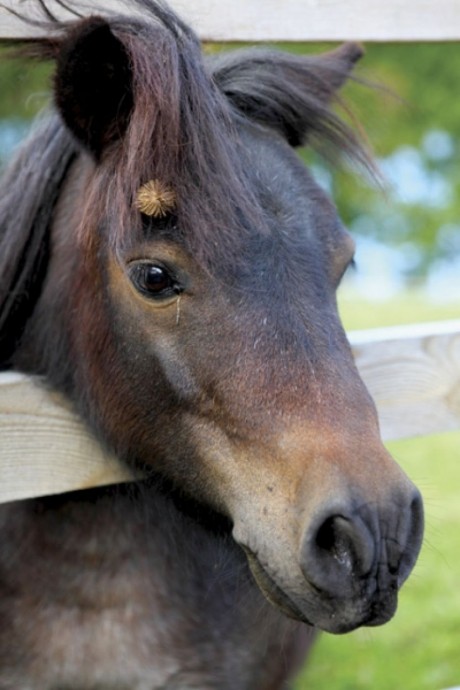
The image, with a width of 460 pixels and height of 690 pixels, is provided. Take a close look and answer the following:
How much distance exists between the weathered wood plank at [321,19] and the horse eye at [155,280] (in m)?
0.66

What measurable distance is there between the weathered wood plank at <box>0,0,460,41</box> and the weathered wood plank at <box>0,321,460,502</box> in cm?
79

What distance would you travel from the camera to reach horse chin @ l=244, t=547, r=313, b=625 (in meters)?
1.94

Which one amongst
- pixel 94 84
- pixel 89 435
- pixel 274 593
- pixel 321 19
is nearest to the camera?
pixel 274 593

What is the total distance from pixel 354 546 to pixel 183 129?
0.94 metres

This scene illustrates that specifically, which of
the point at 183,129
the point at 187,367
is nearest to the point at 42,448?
the point at 187,367

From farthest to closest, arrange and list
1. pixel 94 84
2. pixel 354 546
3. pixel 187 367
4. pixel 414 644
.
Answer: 1. pixel 414 644
2. pixel 94 84
3. pixel 187 367
4. pixel 354 546

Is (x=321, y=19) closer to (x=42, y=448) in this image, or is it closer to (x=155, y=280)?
(x=155, y=280)

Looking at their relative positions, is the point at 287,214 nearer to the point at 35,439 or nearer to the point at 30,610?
the point at 35,439

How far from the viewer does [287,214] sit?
2186 millimetres

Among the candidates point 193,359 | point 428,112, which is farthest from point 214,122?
point 428,112

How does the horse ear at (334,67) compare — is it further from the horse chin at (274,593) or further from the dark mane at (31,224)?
the horse chin at (274,593)

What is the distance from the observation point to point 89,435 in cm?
238

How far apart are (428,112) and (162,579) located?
2025cm

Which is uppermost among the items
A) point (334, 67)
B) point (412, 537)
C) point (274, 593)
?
point (334, 67)
